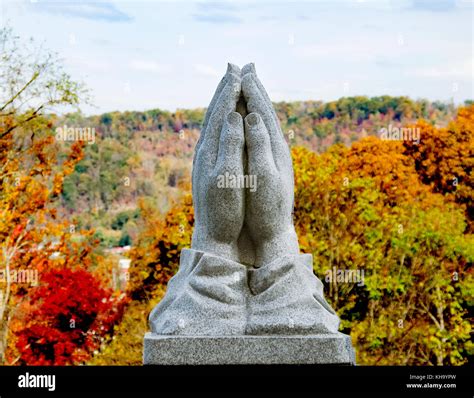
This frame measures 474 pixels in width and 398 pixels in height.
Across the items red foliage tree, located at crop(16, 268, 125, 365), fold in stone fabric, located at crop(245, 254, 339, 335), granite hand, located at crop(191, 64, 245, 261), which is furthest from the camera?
red foliage tree, located at crop(16, 268, 125, 365)

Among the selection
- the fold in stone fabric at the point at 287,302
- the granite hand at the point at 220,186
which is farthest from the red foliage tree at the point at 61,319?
the fold in stone fabric at the point at 287,302

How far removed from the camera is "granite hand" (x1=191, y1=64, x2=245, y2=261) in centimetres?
835

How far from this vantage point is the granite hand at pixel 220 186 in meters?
8.35

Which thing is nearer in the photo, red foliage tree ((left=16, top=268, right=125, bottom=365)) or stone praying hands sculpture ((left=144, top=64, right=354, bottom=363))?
stone praying hands sculpture ((left=144, top=64, right=354, bottom=363))

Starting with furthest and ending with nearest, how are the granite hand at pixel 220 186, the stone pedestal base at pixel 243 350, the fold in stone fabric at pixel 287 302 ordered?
the granite hand at pixel 220 186
the fold in stone fabric at pixel 287 302
the stone pedestal base at pixel 243 350

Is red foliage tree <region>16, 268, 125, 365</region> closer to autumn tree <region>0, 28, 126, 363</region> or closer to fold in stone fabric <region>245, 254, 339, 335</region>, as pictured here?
autumn tree <region>0, 28, 126, 363</region>

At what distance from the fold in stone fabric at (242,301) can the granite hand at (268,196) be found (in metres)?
0.24

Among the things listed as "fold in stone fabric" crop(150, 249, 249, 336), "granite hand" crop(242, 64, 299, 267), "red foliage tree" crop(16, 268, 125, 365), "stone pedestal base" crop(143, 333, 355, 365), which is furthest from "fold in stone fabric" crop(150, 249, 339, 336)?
"red foliage tree" crop(16, 268, 125, 365)

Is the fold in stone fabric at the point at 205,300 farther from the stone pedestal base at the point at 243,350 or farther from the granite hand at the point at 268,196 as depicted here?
the granite hand at the point at 268,196

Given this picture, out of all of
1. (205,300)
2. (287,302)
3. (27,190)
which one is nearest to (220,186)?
(205,300)

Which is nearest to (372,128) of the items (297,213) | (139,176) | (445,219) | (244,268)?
(139,176)

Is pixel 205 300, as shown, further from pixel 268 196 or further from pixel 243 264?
pixel 268 196
